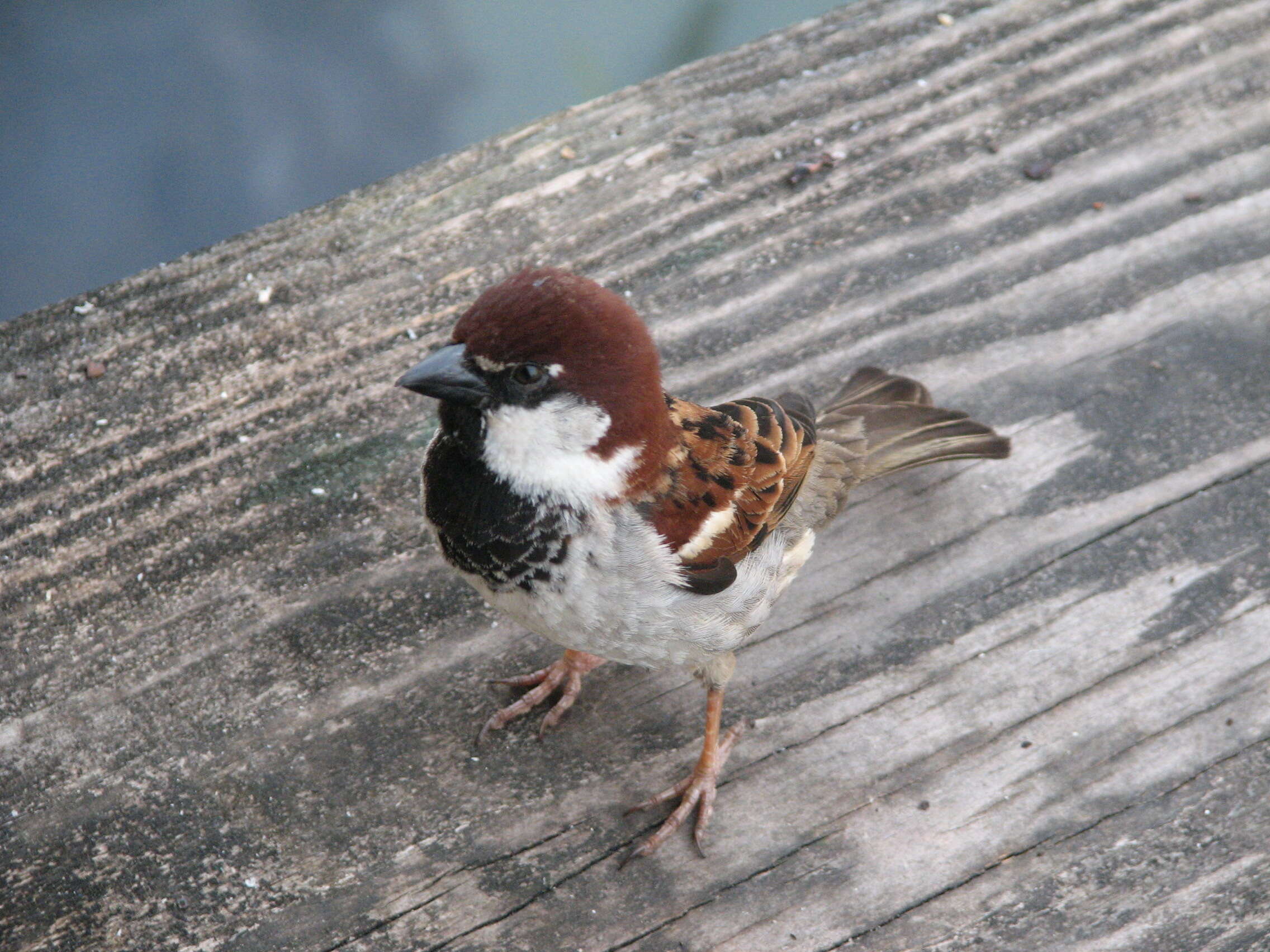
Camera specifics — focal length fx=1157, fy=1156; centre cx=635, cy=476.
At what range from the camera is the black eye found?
195cm

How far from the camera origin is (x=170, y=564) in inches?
87.7

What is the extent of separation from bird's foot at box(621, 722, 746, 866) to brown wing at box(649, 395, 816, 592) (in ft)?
0.97

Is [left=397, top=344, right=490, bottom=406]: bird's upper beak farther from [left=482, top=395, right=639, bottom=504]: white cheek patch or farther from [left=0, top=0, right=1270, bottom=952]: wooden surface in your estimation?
[left=0, top=0, right=1270, bottom=952]: wooden surface

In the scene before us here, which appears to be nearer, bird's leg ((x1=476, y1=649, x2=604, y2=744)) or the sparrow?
the sparrow

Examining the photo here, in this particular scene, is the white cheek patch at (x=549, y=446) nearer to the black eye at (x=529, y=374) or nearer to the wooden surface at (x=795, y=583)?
the black eye at (x=529, y=374)

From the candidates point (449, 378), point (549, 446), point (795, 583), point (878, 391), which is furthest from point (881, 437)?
point (449, 378)

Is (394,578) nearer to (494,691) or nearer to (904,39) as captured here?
(494,691)

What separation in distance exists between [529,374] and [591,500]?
254mm

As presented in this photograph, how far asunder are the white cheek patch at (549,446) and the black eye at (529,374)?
47 mm

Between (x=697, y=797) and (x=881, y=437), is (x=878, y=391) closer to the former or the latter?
(x=881, y=437)

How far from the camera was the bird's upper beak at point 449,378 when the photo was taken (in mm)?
1897

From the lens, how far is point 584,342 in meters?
1.96

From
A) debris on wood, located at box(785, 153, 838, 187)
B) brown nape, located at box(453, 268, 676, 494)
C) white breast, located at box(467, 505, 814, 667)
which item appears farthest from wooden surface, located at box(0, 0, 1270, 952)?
brown nape, located at box(453, 268, 676, 494)

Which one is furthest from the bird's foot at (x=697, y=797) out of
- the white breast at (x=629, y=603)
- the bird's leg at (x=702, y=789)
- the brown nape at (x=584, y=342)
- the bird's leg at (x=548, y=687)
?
the brown nape at (x=584, y=342)
